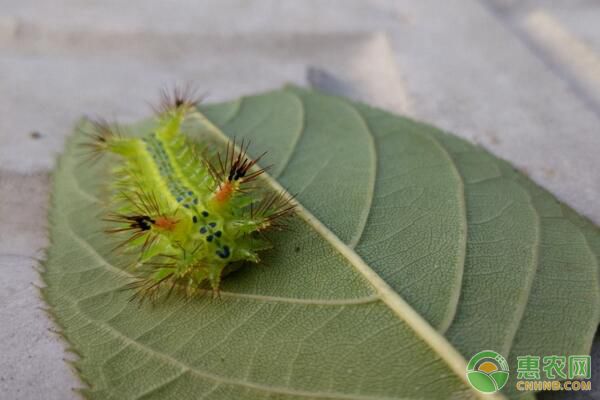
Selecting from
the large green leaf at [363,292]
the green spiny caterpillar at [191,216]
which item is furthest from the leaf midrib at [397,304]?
the green spiny caterpillar at [191,216]

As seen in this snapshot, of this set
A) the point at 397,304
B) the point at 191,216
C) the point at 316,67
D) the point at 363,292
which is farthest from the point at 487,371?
the point at 316,67

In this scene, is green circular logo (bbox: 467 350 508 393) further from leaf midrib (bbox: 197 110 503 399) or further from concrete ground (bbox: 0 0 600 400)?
concrete ground (bbox: 0 0 600 400)

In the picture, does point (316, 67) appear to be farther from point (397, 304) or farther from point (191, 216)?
point (397, 304)

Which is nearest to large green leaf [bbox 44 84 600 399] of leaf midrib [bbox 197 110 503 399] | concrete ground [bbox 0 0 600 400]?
leaf midrib [bbox 197 110 503 399]

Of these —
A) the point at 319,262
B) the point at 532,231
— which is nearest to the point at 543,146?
the point at 532,231

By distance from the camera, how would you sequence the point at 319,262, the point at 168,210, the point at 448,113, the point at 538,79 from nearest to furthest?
the point at 319,262
the point at 168,210
the point at 448,113
the point at 538,79

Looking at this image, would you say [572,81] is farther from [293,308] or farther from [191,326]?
[191,326]

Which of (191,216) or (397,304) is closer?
(397,304)
